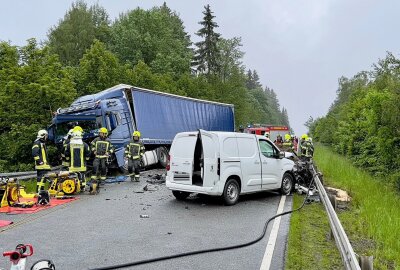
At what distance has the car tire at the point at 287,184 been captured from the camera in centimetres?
1204

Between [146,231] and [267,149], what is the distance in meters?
5.34

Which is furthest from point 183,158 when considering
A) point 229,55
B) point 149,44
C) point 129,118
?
point 229,55

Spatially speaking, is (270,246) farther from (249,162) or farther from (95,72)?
(95,72)

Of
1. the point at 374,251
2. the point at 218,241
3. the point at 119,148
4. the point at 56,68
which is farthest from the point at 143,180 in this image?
the point at 56,68

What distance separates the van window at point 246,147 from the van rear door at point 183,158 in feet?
4.09

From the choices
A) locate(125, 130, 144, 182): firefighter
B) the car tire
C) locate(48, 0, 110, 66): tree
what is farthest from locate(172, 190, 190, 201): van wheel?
locate(48, 0, 110, 66): tree

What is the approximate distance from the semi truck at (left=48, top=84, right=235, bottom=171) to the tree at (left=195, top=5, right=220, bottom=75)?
31.5 meters

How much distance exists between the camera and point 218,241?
6875 mm

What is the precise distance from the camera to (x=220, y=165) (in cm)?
986

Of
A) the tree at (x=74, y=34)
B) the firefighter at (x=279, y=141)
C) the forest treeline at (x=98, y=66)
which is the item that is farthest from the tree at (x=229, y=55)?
the firefighter at (x=279, y=141)

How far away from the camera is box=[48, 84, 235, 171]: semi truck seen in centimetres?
1650

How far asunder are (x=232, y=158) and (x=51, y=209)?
15.0ft

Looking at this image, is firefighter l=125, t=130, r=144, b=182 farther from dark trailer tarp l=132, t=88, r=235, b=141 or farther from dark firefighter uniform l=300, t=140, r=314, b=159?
dark firefighter uniform l=300, t=140, r=314, b=159

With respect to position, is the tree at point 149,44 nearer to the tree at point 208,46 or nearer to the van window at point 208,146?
the tree at point 208,46
